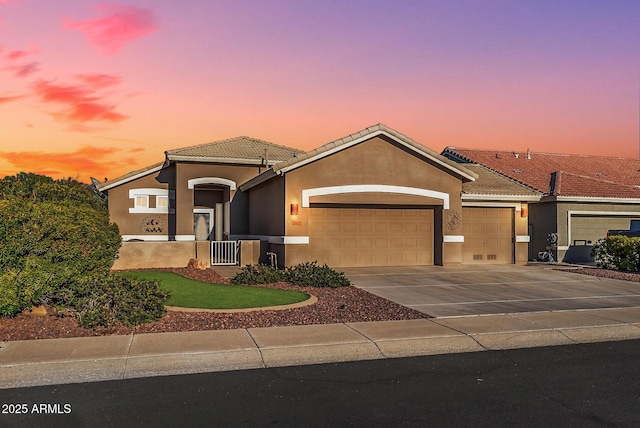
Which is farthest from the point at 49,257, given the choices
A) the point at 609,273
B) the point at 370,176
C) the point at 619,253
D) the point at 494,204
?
the point at 619,253

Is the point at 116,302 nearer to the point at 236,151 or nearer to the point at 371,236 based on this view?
the point at 371,236

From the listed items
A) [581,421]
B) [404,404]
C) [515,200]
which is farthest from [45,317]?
[515,200]

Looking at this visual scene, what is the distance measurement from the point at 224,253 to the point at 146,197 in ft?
30.3

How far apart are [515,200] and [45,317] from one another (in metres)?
19.6

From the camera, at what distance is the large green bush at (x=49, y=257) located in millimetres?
9477

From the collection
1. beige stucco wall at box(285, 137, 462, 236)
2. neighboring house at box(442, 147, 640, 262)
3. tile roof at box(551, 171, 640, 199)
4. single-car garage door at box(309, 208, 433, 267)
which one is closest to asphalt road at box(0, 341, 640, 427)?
beige stucco wall at box(285, 137, 462, 236)

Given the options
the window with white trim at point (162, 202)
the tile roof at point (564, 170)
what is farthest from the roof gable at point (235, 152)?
the tile roof at point (564, 170)

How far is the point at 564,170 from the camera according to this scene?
33031 mm

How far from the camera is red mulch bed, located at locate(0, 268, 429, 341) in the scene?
942cm

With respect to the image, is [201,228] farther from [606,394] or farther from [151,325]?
[606,394]

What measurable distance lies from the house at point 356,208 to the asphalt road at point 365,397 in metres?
12.9

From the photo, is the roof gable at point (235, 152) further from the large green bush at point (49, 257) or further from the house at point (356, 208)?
the large green bush at point (49, 257)

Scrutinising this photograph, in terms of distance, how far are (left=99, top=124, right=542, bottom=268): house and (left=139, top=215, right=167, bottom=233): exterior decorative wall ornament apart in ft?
7.14

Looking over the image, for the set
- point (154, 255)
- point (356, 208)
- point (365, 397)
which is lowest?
point (365, 397)
